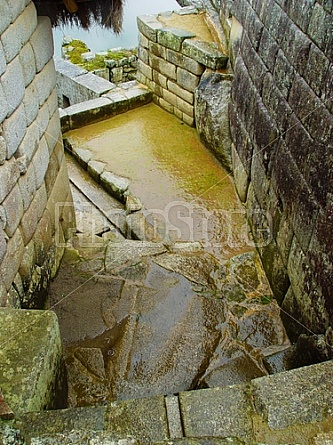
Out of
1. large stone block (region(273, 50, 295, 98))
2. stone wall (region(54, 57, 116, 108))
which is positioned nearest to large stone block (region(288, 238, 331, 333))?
large stone block (region(273, 50, 295, 98))

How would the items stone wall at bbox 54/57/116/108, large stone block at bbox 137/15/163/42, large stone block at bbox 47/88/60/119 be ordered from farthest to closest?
stone wall at bbox 54/57/116/108, large stone block at bbox 137/15/163/42, large stone block at bbox 47/88/60/119

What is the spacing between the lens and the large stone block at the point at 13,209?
2646mm

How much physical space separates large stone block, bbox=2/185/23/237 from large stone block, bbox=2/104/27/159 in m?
0.25

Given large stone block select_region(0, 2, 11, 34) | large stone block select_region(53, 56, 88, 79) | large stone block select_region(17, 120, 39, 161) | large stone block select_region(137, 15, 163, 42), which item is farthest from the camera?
large stone block select_region(53, 56, 88, 79)

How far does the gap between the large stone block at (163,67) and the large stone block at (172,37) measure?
28cm

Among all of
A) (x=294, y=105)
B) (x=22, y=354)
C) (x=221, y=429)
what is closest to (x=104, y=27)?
(x=294, y=105)

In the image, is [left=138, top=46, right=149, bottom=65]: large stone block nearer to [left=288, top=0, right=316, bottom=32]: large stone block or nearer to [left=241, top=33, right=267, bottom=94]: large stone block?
[left=241, top=33, right=267, bottom=94]: large stone block

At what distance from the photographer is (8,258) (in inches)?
105

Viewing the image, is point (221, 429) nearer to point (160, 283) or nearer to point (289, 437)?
point (289, 437)

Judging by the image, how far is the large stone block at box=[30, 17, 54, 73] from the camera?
3.04 meters

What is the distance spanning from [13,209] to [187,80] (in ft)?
15.0

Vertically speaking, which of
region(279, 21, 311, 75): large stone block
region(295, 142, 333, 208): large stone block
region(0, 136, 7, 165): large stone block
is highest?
region(279, 21, 311, 75): large stone block

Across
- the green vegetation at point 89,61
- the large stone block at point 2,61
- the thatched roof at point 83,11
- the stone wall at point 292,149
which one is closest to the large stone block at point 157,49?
the stone wall at point 292,149

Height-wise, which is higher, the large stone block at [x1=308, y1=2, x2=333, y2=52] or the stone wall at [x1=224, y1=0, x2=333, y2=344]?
the large stone block at [x1=308, y1=2, x2=333, y2=52]
